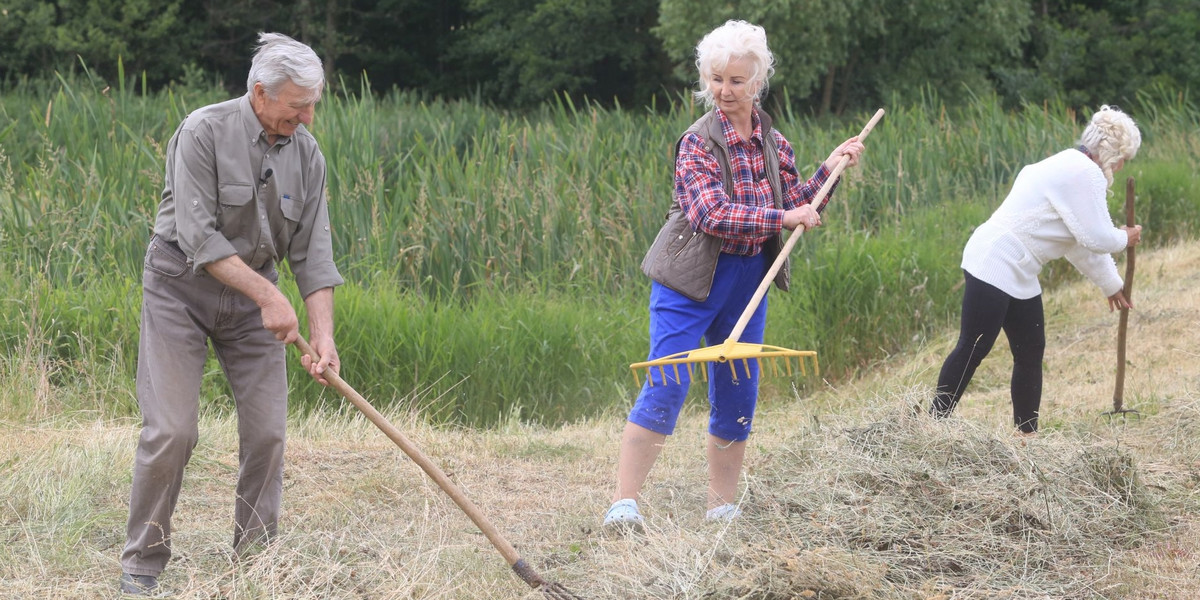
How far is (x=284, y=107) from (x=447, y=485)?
1064mm

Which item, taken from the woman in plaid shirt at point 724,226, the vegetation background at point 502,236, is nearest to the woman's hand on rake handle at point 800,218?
the woman in plaid shirt at point 724,226

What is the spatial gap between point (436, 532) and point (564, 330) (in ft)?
7.47

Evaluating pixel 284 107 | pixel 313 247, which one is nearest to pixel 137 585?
pixel 313 247

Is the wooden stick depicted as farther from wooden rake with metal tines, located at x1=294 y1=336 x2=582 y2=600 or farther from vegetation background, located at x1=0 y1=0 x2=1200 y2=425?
wooden rake with metal tines, located at x1=294 y1=336 x2=582 y2=600

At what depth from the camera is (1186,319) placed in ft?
22.8

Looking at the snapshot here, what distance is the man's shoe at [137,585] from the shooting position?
3.23 meters

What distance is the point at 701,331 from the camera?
12.1ft

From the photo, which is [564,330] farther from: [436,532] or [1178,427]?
[1178,427]

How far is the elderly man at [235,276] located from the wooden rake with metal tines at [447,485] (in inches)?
3.6

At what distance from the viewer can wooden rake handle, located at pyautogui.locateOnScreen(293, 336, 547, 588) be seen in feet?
10.2

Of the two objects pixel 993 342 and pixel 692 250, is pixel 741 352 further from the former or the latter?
pixel 993 342

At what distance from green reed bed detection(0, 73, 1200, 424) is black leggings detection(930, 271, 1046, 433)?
1.79 m

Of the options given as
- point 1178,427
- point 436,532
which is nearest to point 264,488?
point 436,532

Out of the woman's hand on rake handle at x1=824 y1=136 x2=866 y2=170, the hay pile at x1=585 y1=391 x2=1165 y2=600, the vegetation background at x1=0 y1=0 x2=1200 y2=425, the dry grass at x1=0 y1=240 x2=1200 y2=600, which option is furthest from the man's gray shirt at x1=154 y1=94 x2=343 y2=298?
the vegetation background at x1=0 y1=0 x2=1200 y2=425
